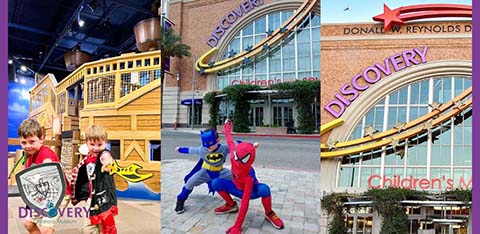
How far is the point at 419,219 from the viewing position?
8.17 feet

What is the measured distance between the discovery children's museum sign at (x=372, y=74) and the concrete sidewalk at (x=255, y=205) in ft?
2.04

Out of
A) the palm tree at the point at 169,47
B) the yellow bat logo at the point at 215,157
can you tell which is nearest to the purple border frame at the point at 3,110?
the palm tree at the point at 169,47

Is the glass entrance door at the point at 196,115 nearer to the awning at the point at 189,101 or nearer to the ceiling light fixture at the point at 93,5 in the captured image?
the awning at the point at 189,101

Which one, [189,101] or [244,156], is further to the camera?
[189,101]

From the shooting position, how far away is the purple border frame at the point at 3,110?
218cm

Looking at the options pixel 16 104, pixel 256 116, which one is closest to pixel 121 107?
pixel 16 104

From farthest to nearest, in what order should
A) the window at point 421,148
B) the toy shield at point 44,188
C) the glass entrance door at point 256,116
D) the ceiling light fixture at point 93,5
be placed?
1. the window at point 421,148
2. the ceiling light fixture at point 93,5
3. the glass entrance door at point 256,116
4. the toy shield at point 44,188

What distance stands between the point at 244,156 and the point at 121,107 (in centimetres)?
105

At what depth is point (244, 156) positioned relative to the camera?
2.00 meters

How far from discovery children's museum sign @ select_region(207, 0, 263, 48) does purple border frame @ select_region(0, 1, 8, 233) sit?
1.51 meters

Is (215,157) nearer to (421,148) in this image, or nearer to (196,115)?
(196,115)

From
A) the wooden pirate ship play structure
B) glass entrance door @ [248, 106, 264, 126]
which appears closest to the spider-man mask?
glass entrance door @ [248, 106, 264, 126]

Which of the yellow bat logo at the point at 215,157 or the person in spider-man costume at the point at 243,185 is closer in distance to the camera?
the person in spider-man costume at the point at 243,185

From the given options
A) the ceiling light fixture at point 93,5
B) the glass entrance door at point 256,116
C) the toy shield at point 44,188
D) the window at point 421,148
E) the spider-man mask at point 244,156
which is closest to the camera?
the spider-man mask at point 244,156
